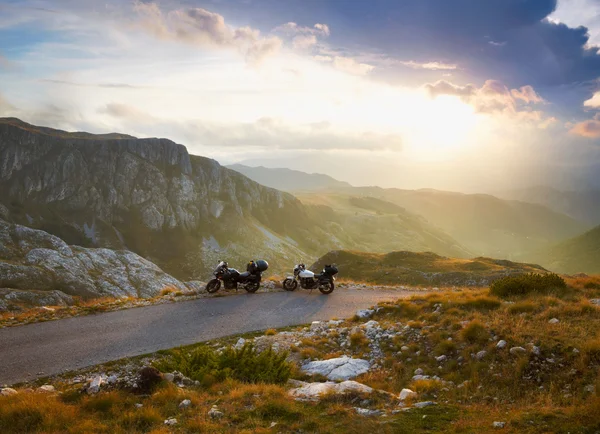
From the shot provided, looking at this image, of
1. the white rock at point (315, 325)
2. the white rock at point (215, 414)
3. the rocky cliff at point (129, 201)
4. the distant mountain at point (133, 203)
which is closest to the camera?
the white rock at point (215, 414)

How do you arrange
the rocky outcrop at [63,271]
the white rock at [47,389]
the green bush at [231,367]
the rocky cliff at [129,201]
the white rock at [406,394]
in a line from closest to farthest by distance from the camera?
the white rock at [406,394] < the white rock at [47,389] < the green bush at [231,367] < the rocky outcrop at [63,271] < the rocky cliff at [129,201]

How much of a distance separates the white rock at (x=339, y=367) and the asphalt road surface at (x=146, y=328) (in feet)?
17.0

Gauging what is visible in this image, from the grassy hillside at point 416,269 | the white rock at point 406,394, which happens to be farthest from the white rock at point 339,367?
the grassy hillside at point 416,269

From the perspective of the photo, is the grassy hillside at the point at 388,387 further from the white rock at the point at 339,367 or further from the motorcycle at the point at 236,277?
the motorcycle at the point at 236,277

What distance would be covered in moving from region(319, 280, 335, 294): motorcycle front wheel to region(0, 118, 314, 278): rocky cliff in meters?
116

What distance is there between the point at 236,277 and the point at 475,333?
50.6ft

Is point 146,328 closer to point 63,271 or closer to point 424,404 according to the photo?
point 424,404

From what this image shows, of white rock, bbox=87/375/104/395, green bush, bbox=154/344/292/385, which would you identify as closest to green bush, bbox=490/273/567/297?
green bush, bbox=154/344/292/385

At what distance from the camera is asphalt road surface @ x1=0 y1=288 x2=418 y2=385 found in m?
12.9

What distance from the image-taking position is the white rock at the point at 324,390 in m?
8.83

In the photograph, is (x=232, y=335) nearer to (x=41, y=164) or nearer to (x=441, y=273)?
(x=441, y=273)

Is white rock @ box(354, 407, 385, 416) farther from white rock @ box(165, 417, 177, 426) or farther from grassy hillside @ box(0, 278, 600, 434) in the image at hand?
white rock @ box(165, 417, 177, 426)

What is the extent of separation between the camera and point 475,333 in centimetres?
1182

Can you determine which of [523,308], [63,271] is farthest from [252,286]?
[63,271]
